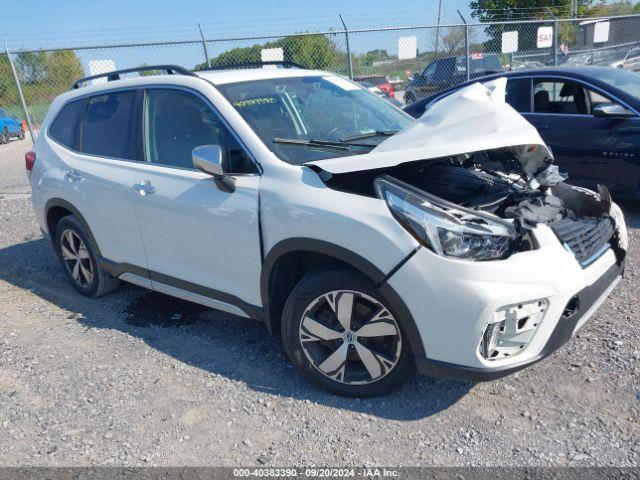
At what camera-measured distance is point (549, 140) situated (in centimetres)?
617

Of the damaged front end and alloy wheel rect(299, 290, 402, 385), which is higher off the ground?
the damaged front end

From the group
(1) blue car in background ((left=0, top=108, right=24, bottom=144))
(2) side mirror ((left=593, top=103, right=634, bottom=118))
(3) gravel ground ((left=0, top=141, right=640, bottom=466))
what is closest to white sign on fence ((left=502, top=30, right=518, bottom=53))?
(2) side mirror ((left=593, top=103, right=634, bottom=118))

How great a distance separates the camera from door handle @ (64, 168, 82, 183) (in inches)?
176

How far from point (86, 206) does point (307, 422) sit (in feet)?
8.37

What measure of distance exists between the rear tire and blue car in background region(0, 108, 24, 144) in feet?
62.5

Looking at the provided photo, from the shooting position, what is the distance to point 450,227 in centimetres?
268

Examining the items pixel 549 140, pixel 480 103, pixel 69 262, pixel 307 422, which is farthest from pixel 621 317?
pixel 69 262

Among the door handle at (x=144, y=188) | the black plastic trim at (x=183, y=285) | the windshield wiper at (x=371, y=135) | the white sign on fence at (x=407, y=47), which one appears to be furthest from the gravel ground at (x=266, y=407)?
the white sign on fence at (x=407, y=47)

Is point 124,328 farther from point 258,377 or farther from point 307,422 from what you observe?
point 307,422

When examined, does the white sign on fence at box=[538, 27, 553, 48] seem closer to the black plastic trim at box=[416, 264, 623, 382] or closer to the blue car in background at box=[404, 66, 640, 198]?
the blue car in background at box=[404, 66, 640, 198]

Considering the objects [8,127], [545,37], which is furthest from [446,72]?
[8,127]

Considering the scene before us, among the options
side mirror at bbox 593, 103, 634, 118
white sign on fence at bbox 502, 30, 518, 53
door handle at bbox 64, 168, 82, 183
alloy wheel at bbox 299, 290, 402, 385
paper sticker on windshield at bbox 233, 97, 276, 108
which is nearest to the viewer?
alloy wheel at bbox 299, 290, 402, 385

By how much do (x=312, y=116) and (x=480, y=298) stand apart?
5.95 feet

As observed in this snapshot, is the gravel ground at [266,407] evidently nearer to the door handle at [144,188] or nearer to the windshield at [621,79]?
the door handle at [144,188]
